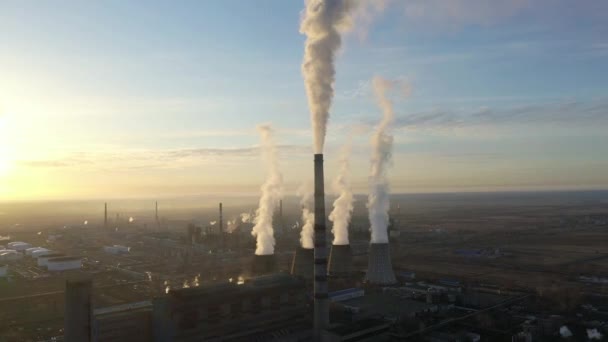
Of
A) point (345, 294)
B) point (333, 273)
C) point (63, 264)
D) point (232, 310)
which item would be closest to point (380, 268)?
point (333, 273)

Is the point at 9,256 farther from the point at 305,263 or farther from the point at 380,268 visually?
the point at 380,268

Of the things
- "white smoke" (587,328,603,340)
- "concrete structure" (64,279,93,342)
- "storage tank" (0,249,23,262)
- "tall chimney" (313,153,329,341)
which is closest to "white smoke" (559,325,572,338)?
"white smoke" (587,328,603,340)

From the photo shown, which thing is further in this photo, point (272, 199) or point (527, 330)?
point (272, 199)

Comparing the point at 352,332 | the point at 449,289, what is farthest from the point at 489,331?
the point at 449,289

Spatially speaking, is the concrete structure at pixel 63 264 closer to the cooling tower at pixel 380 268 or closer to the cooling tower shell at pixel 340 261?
the cooling tower shell at pixel 340 261

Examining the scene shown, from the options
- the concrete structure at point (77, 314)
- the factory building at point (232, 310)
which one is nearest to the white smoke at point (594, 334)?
the factory building at point (232, 310)

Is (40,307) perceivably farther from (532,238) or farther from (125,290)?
(532,238)
